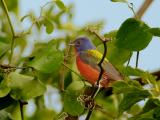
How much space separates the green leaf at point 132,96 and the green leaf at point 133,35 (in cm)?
9

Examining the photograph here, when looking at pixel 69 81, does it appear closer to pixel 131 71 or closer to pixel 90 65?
pixel 131 71

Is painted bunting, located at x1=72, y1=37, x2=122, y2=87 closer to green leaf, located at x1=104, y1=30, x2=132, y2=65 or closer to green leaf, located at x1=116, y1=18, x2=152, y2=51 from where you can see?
green leaf, located at x1=104, y1=30, x2=132, y2=65

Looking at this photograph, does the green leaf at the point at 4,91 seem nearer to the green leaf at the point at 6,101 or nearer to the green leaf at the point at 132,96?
the green leaf at the point at 6,101

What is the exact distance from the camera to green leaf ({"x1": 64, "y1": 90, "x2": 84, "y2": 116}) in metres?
0.92

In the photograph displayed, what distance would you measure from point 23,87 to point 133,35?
24 centimetres

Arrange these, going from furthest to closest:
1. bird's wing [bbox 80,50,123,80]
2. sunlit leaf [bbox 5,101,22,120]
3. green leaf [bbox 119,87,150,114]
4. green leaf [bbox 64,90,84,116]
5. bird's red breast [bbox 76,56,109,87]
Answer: bird's wing [bbox 80,50,123,80] < bird's red breast [bbox 76,56,109,87] < sunlit leaf [bbox 5,101,22,120] < green leaf [bbox 64,90,84,116] < green leaf [bbox 119,87,150,114]

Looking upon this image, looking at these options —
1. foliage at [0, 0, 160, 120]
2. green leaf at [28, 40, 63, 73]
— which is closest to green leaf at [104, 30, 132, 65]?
foliage at [0, 0, 160, 120]

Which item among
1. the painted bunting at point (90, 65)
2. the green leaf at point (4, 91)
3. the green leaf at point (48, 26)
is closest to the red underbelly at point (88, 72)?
the painted bunting at point (90, 65)

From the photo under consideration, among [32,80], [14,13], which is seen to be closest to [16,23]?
Result: [14,13]

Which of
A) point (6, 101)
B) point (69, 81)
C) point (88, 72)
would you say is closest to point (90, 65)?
point (88, 72)

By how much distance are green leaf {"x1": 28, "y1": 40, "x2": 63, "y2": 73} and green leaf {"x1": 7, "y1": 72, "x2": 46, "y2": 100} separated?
0.11 feet

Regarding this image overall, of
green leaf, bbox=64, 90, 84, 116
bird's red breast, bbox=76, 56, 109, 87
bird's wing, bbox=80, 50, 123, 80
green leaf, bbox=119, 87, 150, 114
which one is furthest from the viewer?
bird's wing, bbox=80, 50, 123, 80

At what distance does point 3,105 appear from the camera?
97cm

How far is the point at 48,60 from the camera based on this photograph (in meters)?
0.94
